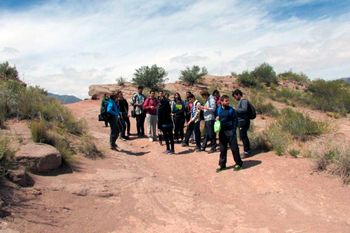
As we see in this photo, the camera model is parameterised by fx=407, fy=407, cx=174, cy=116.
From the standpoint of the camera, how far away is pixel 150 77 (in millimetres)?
27406

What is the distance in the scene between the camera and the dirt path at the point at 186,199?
6762 millimetres

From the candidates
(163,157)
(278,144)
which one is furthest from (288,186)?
(163,157)

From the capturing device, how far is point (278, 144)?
37.0ft

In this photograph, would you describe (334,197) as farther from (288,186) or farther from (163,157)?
(163,157)

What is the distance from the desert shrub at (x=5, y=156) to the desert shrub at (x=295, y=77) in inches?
1240

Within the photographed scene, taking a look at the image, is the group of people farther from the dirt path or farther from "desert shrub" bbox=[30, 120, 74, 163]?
"desert shrub" bbox=[30, 120, 74, 163]

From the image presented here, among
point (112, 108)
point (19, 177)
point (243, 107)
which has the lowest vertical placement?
point (19, 177)

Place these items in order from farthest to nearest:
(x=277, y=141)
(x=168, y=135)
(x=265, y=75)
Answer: (x=265, y=75) → (x=168, y=135) → (x=277, y=141)

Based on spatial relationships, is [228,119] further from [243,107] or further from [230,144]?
[243,107]

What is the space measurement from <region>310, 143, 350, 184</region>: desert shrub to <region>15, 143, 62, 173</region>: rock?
590 cm

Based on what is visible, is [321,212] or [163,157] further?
[163,157]

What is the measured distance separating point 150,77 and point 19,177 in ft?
67.1

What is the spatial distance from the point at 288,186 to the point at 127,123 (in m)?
7.59

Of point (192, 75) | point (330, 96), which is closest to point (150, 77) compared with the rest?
point (192, 75)
